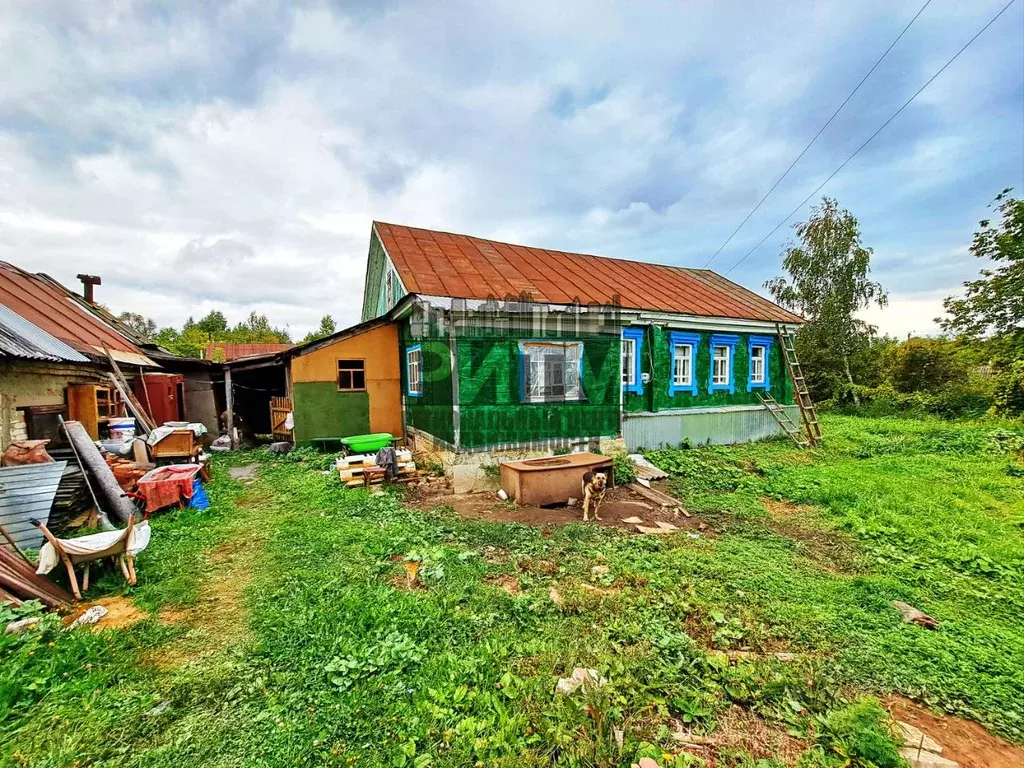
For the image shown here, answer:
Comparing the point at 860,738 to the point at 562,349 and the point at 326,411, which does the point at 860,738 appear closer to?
the point at 562,349

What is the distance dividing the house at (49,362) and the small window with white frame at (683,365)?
13688mm

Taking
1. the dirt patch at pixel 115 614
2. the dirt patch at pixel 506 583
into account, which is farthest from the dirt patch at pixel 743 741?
the dirt patch at pixel 115 614

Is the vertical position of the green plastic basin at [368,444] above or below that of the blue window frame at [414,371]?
below

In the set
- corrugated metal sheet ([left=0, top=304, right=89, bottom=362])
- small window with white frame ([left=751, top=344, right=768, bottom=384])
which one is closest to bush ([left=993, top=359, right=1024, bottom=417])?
small window with white frame ([left=751, top=344, right=768, bottom=384])

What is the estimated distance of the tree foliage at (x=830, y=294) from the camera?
769 inches

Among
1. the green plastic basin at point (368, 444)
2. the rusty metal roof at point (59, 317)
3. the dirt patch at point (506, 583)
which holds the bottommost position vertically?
the dirt patch at point (506, 583)

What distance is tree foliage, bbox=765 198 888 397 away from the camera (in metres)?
19.5

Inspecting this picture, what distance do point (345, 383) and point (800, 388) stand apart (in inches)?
559

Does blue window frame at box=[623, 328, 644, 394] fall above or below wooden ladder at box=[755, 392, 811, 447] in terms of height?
above

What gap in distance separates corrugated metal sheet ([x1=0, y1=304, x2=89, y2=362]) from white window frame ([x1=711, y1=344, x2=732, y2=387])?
15267 millimetres

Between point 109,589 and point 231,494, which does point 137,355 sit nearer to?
point 231,494

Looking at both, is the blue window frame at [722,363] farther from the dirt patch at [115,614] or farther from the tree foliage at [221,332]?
the tree foliage at [221,332]

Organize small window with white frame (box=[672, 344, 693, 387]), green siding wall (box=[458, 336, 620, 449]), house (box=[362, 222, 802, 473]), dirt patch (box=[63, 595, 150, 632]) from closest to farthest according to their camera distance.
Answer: dirt patch (box=[63, 595, 150, 632]) → green siding wall (box=[458, 336, 620, 449]) → house (box=[362, 222, 802, 473]) → small window with white frame (box=[672, 344, 693, 387])

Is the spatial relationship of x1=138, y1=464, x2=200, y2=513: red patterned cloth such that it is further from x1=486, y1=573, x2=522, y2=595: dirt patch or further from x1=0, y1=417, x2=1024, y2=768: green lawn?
x1=486, y1=573, x2=522, y2=595: dirt patch
